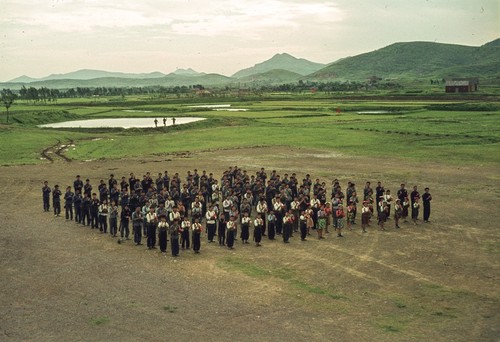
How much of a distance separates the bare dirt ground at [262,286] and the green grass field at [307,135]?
19.4 meters

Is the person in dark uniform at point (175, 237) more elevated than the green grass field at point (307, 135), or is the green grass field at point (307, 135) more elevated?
the green grass field at point (307, 135)

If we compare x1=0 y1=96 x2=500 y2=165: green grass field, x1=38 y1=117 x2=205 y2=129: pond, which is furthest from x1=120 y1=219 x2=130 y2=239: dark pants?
x1=38 y1=117 x2=205 y2=129: pond

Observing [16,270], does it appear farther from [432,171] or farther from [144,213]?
[432,171]

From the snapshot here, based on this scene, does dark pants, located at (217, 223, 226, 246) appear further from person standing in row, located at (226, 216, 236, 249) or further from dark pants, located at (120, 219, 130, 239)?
dark pants, located at (120, 219, 130, 239)

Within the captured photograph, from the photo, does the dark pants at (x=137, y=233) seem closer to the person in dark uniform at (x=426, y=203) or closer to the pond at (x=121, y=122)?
the person in dark uniform at (x=426, y=203)

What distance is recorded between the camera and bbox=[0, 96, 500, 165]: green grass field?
43375mm

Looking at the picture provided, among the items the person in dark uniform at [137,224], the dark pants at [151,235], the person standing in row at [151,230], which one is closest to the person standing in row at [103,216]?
the person in dark uniform at [137,224]

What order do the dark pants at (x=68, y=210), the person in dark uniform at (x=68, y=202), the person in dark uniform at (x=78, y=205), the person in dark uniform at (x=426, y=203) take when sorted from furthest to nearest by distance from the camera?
1. the dark pants at (x=68, y=210)
2. the person in dark uniform at (x=68, y=202)
3. the person in dark uniform at (x=78, y=205)
4. the person in dark uniform at (x=426, y=203)

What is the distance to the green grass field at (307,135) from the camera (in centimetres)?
4338

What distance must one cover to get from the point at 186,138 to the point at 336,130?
16.8 m

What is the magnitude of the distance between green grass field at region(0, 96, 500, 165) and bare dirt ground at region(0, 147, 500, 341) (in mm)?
19408

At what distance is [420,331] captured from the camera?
40.7 ft

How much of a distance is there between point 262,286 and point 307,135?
40.1 metres

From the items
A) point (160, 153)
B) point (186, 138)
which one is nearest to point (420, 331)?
point (160, 153)
